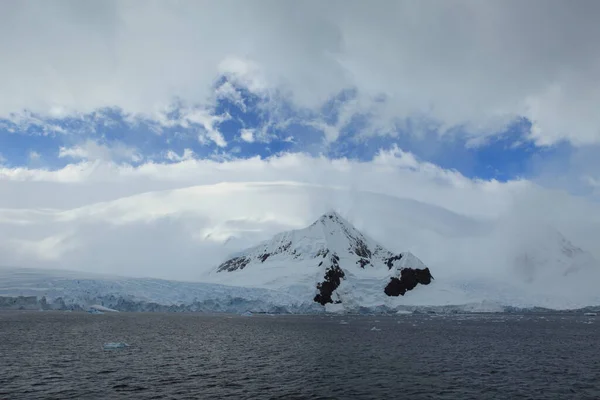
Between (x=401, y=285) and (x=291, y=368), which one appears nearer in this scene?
(x=291, y=368)

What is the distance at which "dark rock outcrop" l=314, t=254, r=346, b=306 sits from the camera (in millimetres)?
159762

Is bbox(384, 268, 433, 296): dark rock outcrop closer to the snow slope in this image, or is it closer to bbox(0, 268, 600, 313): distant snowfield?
bbox(0, 268, 600, 313): distant snowfield

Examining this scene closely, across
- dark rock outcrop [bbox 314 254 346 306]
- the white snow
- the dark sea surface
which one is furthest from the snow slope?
the dark sea surface

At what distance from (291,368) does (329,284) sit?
434 ft

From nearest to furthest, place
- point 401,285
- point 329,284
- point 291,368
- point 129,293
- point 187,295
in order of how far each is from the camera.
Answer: point 291,368 → point 129,293 → point 187,295 → point 329,284 → point 401,285

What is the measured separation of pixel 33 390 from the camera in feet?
91.3

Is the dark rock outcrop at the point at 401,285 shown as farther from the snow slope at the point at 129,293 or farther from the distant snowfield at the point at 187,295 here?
the snow slope at the point at 129,293

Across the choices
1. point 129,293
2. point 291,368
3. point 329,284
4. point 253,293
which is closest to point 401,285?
point 329,284

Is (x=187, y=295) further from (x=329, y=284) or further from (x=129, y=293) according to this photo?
(x=329, y=284)

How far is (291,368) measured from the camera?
3816cm

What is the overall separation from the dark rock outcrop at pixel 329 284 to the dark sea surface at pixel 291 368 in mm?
99065

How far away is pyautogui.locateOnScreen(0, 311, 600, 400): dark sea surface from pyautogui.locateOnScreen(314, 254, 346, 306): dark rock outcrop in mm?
99065

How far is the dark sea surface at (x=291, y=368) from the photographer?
28.6 metres

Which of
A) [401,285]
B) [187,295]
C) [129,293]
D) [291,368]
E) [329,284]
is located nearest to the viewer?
[291,368]
